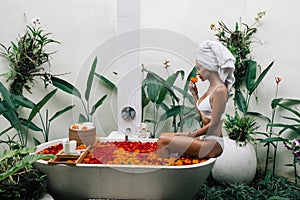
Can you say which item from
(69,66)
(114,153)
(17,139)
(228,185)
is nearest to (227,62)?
(114,153)

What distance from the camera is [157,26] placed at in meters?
2.79

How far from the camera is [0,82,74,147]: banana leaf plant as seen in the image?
101 inches

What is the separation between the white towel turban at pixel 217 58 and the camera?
1.92m

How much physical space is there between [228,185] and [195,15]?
49.0 inches

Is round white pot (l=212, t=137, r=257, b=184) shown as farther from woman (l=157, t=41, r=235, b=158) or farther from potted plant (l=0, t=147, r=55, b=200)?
potted plant (l=0, t=147, r=55, b=200)

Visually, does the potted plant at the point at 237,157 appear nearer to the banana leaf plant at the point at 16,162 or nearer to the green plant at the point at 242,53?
the green plant at the point at 242,53

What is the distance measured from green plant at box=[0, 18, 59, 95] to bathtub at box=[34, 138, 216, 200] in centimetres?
91

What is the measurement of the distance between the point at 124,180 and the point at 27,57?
4.06 ft

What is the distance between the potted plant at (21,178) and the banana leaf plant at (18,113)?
0.54 meters

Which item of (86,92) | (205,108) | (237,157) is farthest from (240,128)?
(86,92)

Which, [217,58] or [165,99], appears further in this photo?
[165,99]

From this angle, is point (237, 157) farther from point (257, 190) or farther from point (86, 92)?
point (86, 92)

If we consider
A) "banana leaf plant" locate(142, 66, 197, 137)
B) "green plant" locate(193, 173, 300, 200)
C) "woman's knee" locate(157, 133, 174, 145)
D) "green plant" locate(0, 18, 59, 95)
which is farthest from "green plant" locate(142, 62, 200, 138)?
"green plant" locate(0, 18, 59, 95)

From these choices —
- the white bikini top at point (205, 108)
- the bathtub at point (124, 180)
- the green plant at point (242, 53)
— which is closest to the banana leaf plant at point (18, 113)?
the bathtub at point (124, 180)
